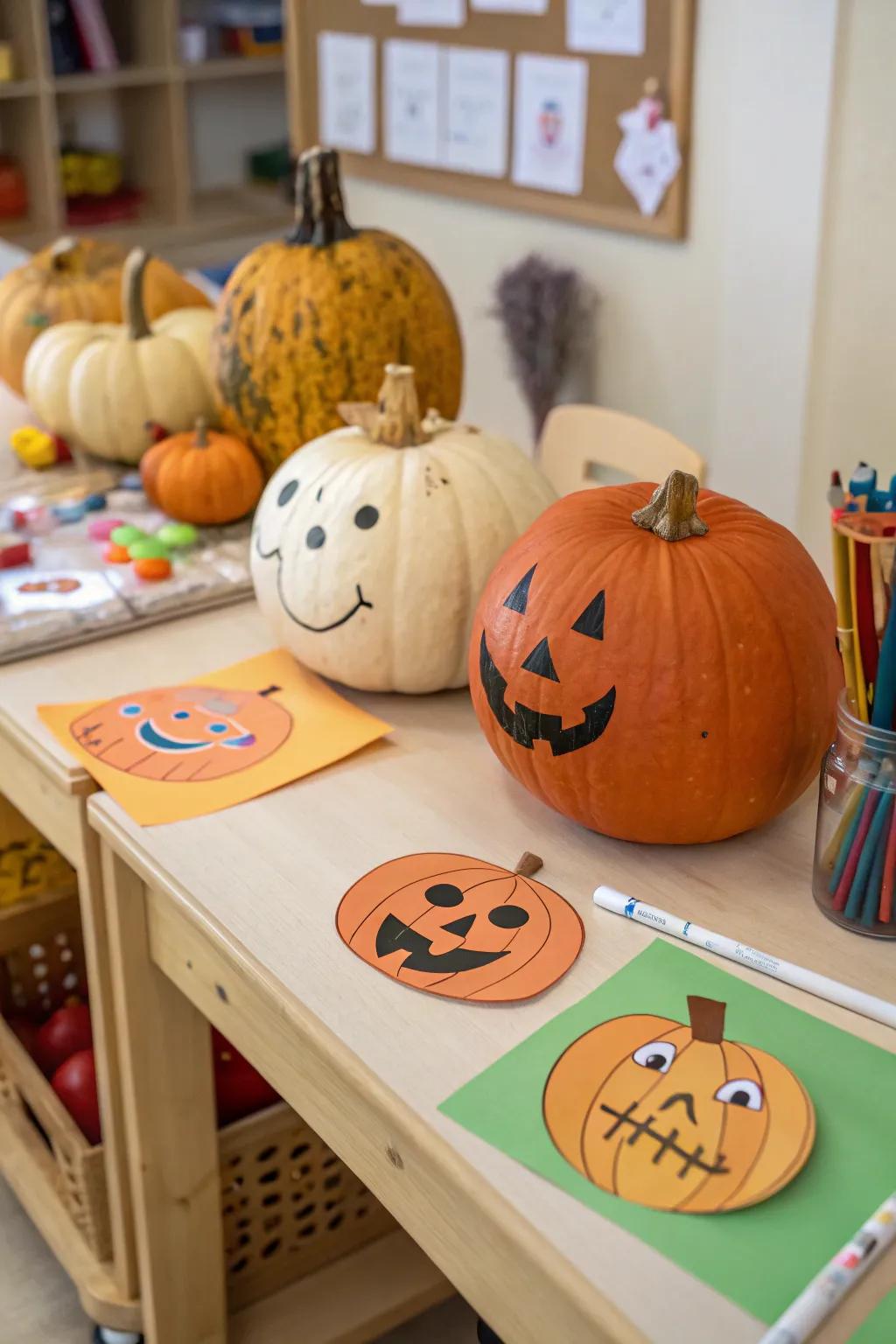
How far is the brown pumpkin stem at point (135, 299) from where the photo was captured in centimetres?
146

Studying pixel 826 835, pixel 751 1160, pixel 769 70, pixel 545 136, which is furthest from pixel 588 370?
pixel 751 1160

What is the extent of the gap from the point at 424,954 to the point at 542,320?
2.59 metres

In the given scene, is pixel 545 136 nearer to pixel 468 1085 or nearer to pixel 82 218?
pixel 82 218

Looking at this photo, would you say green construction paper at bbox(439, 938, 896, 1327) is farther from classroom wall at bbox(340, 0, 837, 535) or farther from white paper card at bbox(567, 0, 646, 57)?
white paper card at bbox(567, 0, 646, 57)

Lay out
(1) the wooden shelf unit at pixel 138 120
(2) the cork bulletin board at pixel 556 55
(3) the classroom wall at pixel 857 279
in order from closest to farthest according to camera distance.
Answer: (3) the classroom wall at pixel 857 279 → (2) the cork bulletin board at pixel 556 55 → (1) the wooden shelf unit at pixel 138 120

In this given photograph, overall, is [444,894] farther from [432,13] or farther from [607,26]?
[432,13]

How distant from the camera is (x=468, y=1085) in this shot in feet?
2.25

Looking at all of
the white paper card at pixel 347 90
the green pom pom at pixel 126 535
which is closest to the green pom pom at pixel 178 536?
the green pom pom at pixel 126 535

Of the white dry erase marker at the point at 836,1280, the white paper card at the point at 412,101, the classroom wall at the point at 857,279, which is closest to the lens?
the white dry erase marker at the point at 836,1280

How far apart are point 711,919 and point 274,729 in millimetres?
389

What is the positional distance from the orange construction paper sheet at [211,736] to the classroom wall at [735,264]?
6.14ft

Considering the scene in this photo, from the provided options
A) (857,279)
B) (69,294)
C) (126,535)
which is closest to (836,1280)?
(126,535)

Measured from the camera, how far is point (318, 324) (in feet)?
4.34

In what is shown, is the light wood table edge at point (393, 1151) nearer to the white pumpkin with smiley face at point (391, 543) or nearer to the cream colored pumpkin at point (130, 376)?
the white pumpkin with smiley face at point (391, 543)
